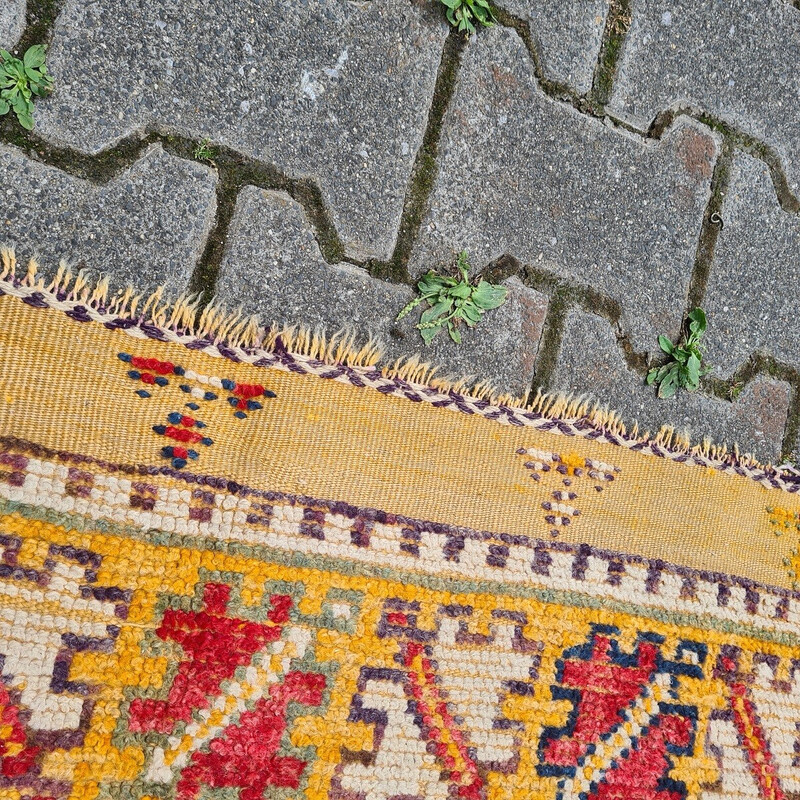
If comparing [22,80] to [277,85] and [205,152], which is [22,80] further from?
[277,85]

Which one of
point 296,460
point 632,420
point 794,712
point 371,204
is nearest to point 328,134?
point 371,204

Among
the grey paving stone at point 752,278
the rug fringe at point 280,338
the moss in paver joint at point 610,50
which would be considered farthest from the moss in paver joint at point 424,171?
the grey paving stone at point 752,278

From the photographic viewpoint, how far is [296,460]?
4.39 ft

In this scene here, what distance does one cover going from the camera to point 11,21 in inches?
47.7

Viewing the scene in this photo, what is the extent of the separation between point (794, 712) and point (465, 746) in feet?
2.89

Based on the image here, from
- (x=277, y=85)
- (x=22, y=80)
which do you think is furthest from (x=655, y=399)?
(x=22, y=80)

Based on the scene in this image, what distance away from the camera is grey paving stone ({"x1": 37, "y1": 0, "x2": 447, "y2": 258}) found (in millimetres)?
1262

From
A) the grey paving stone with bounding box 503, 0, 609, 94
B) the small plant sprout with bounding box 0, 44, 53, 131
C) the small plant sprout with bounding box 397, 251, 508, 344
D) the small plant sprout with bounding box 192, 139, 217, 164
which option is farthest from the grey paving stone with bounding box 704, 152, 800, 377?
the small plant sprout with bounding box 0, 44, 53, 131

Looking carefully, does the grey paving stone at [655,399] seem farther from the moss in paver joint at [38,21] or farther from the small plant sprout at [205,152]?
the moss in paver joint at [38,21]

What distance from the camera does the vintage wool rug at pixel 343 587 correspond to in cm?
120

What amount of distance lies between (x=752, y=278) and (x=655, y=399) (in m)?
0.45

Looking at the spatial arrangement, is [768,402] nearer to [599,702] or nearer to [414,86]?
[599,702]

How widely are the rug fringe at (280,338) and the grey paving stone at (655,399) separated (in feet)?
0.13

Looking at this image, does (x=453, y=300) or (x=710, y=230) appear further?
(x=710, y=230)
